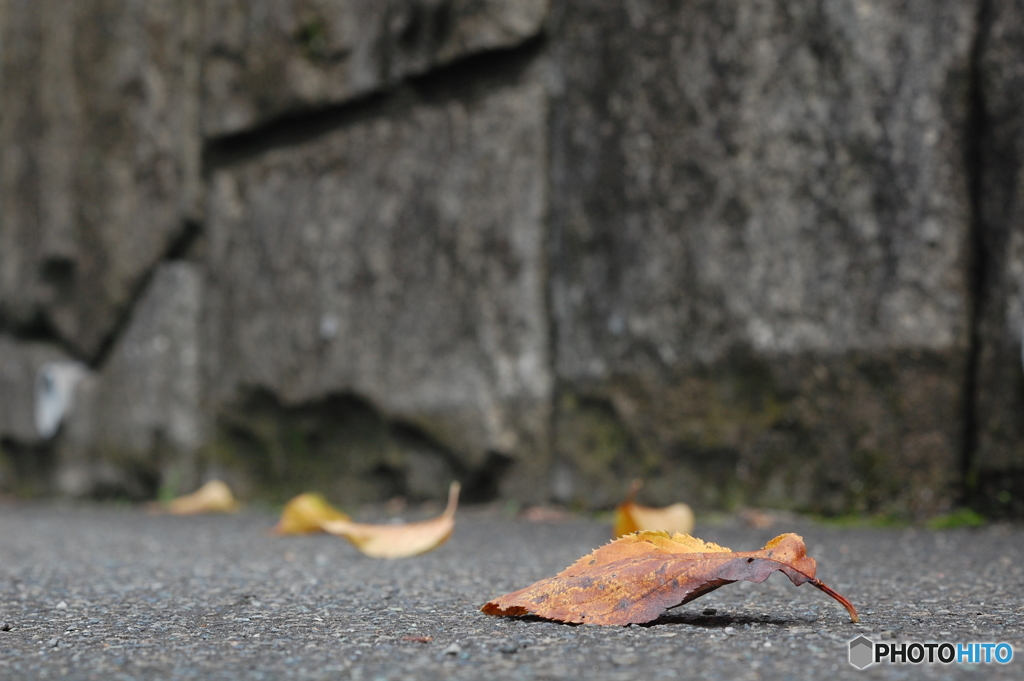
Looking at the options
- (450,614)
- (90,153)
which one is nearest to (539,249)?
(450,614)

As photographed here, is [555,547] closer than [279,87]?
Yes

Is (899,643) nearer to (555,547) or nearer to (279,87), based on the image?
(555,547)

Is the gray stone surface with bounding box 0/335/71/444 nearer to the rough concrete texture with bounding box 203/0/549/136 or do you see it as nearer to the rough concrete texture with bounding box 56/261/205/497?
the rough concrete texture with bounding box 56/261/205/497

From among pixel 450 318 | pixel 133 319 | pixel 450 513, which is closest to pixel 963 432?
pixel 450 513

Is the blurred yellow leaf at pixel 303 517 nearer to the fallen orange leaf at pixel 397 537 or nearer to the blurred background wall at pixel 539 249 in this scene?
the fallen orange leaf at pixel 397 537

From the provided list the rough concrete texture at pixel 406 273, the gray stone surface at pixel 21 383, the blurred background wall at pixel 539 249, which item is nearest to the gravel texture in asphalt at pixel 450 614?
the blurred background wall at pixel 539 249

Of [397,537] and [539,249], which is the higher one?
[539,249]

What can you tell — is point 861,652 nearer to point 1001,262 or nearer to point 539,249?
point 1001,262
